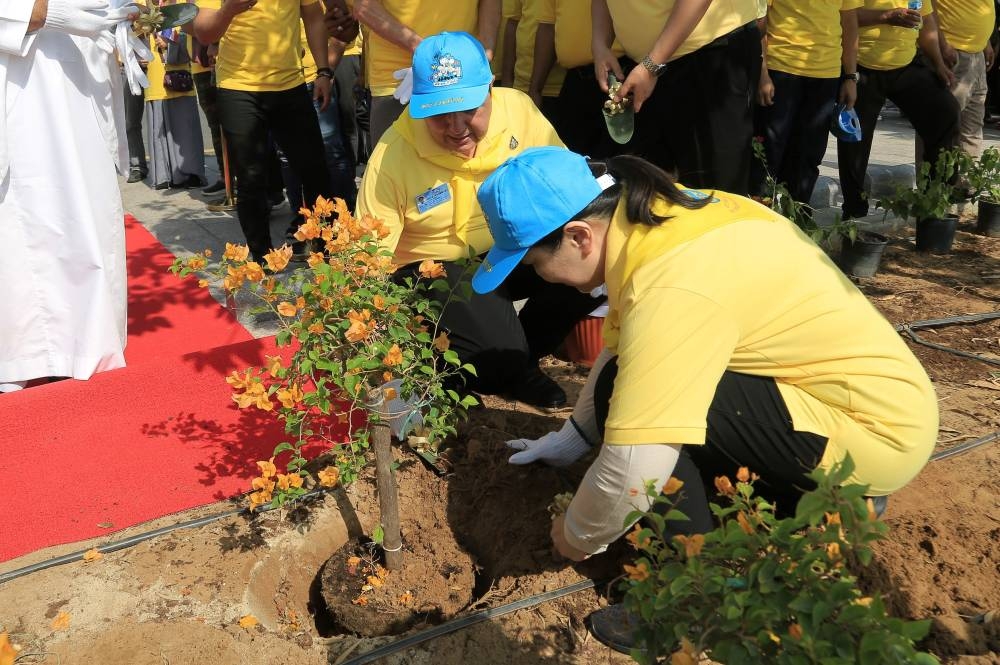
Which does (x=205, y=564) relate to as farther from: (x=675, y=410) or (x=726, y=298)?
(x=726, y=298)

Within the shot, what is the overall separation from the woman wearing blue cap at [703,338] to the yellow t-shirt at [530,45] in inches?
94.5

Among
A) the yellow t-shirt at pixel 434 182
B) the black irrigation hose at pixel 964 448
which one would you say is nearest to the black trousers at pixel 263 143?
the yellow t-shirt at pixel 434 182

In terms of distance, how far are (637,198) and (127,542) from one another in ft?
5.93

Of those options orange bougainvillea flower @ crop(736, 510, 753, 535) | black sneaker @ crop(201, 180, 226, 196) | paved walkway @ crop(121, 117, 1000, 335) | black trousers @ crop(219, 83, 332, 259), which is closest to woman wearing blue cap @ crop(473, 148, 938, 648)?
orange bougainvillea flower @ crop(736, 510, 753, 535)

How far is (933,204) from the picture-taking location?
4.93 metres

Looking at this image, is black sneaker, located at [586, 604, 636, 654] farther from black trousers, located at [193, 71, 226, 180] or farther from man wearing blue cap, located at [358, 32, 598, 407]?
black trousers, located at [193, 71, 226, 180]

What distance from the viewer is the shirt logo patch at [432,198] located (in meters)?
2.94

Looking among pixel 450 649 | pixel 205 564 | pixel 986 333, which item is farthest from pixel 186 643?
pixel 986 333

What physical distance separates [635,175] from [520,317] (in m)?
1.63

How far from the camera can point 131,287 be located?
4.54 m

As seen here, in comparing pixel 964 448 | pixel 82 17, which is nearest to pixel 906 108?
pixel 964 448

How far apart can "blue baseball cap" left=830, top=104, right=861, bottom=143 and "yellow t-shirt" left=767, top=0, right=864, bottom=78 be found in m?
0.45

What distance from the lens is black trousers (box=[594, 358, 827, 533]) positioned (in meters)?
1.99

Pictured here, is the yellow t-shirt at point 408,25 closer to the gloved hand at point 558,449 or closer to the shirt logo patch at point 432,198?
the shirt logo patch at point 432,198
